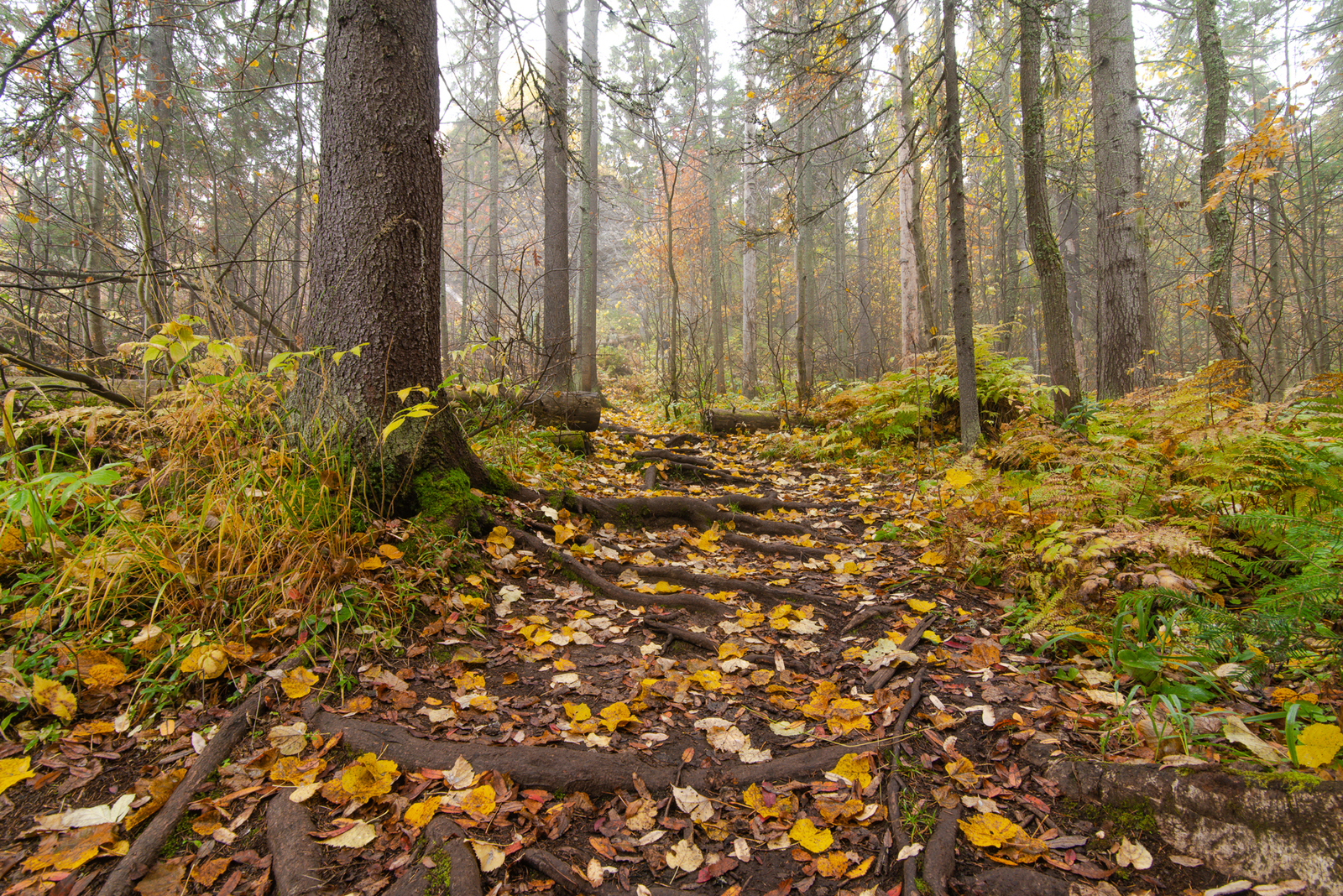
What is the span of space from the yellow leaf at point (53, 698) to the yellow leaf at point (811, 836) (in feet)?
7.82

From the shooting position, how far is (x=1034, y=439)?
4043mm

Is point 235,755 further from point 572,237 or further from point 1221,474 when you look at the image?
point 572,237

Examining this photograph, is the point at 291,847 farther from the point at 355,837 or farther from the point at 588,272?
the point at 588,272

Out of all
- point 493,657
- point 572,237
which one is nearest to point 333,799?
point 493,657

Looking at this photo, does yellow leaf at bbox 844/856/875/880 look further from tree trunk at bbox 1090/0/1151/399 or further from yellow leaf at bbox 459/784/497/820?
tree trunk at bbox 1090/0/1151/399

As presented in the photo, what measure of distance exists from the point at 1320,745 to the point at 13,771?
3696 millimetres

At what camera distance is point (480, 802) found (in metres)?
1.80

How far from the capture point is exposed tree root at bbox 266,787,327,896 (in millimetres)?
1508

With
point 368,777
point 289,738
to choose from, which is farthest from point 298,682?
point 368,777

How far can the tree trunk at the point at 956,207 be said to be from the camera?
4.86 metres

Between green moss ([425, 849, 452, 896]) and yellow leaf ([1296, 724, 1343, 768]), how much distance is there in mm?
2316

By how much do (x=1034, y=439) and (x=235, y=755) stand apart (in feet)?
15.3

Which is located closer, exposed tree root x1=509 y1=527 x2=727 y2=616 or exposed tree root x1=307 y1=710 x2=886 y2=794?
exposed tree root x1=307 y1=710 x2=886 y2=794

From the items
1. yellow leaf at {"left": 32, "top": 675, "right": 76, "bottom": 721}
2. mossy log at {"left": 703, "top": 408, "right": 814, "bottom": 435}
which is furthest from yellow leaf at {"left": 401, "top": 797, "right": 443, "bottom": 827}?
mossy log at {"left": 703, "top": 408, "right": 814, "bottom": 435}
